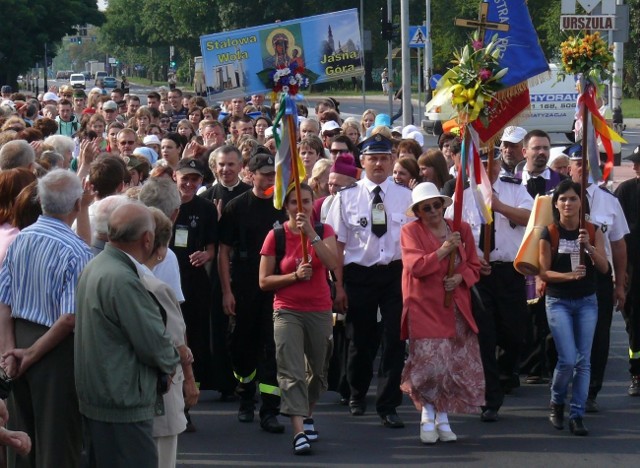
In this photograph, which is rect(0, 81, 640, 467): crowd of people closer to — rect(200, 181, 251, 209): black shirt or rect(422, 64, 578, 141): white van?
rect(200, 181, 251, 209): black shirt

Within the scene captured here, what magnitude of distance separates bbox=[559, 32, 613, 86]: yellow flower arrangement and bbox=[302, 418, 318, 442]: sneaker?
3221 millimetres

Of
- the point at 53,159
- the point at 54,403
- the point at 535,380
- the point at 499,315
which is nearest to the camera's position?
the point at 54,403

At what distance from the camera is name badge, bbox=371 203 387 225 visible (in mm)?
9734

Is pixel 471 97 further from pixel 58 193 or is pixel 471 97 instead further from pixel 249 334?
pixel 58 193

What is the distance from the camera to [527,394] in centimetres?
1070

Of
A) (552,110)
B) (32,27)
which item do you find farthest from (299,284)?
(32,27)

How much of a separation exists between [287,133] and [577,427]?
297cm

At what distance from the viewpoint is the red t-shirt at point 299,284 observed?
29.5 ft

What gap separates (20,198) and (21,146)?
6.29 feet

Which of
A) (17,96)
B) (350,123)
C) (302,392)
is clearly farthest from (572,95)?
(302,392)

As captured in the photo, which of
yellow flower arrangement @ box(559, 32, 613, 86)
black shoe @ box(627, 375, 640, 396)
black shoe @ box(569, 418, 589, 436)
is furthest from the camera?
black shoe @ box(627, 375, 640, 396)

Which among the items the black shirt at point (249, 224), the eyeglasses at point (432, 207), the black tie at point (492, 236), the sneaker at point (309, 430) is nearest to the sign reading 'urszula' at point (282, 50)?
the black tie at point (492, 236)

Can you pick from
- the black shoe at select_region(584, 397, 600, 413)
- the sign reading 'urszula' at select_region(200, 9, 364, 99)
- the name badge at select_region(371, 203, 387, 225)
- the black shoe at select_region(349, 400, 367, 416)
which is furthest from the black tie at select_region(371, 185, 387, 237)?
the sign reading 'urszula' at select_region(200, 9, 364, 99)

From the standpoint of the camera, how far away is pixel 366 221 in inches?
384
